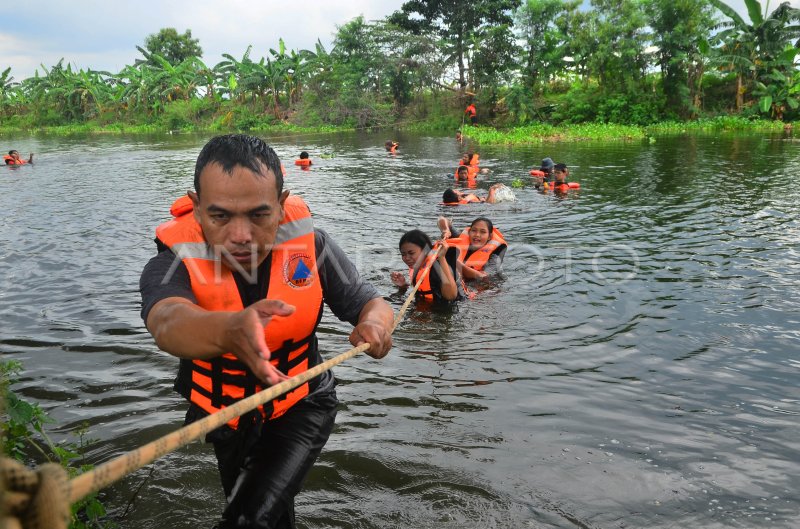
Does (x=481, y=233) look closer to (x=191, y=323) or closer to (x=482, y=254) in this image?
(x=482, y=254)

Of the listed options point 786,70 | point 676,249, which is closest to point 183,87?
point 786,70

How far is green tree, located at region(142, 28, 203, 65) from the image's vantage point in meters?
54.6

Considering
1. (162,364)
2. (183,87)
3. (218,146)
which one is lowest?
(162,364)

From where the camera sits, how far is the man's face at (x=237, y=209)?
210cm

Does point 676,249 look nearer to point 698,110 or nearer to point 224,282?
point 224,282

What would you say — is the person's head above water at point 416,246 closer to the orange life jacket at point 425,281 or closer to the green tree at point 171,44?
the orange life jacket at point 425,281

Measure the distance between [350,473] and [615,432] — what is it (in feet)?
5.84

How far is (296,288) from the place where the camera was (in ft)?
7.89

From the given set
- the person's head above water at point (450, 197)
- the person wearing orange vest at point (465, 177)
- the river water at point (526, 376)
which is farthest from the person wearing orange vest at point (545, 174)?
the river water at point (526, 376)

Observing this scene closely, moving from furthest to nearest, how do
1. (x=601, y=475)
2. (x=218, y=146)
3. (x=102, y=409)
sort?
(x=102, y=409) < (x=601, y=475) < (x=218, y=146)

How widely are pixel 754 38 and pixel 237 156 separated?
3399 centimetres

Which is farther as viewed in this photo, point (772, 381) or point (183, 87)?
point (183, 87)

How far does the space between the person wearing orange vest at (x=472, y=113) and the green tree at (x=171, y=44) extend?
101 feet

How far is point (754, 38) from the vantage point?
96.0 ft
